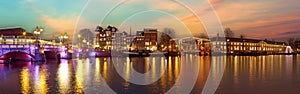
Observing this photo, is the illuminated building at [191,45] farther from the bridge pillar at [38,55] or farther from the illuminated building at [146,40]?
the bridge pillar at [38,55]

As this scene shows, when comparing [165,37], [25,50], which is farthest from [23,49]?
[165,37]

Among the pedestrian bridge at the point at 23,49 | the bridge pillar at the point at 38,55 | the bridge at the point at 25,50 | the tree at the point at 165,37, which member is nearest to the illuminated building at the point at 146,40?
the tree at the point at 165,37

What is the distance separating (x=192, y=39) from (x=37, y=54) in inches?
4093

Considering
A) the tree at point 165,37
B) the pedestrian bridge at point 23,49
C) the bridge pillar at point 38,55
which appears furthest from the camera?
the tree at point 165,37

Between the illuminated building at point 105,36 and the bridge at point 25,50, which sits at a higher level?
the illuminated building at point 105,36

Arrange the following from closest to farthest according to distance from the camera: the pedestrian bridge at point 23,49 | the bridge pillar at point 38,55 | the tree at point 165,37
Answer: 1. the pedestrian bridge at point 23,49
2. the bridge pillar at point 38,55
3. the tree at point 165,37

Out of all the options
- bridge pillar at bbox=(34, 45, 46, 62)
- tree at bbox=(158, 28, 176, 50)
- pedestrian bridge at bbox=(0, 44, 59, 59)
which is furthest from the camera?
tree at bbox=(158, 28, 176, 50)

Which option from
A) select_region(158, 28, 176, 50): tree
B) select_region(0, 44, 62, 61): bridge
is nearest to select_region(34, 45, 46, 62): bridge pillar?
select_region(0, 44, 62, 61): bridge

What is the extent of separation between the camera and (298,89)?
18891 mm

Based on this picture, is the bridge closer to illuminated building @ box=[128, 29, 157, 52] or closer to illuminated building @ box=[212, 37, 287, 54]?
illuminated building @ box=[128, 29, 157, 52]

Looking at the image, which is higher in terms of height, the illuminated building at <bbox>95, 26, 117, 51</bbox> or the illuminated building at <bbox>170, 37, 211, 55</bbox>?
the illuminated building at <bbox>95, 26, 117, 51</bbox>

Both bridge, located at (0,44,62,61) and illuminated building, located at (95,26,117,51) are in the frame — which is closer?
bridge, located at (0,44,62,61)

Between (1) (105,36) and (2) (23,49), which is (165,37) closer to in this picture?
(1) (105,36)

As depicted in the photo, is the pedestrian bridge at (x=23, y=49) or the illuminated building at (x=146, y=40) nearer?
the pedestrian bridge at (x=23, y=49)
